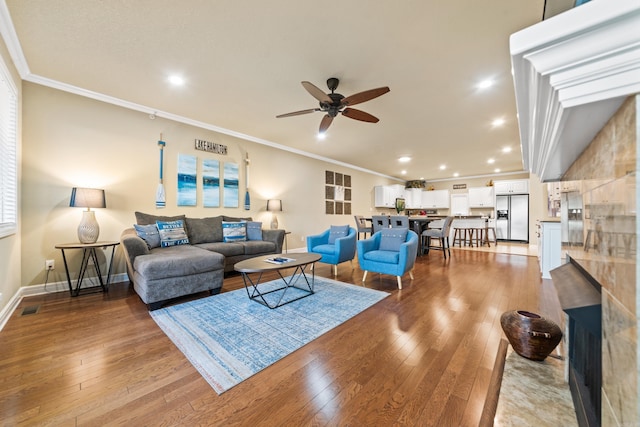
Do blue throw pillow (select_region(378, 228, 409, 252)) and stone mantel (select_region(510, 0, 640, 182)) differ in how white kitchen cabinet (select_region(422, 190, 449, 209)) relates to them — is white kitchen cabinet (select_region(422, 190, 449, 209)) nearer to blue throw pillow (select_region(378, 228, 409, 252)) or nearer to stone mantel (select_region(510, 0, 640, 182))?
blue throw pillow (select_region(378, 228, 409, 252))

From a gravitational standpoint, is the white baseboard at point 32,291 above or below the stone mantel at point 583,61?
below

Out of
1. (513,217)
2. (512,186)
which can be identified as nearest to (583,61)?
(512,186)

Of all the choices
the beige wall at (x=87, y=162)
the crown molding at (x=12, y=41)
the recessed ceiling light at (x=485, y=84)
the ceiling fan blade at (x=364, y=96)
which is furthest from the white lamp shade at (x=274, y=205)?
the recessed ceiling light at (x=485, y=84)

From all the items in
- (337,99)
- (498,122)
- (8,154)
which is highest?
(498,122)

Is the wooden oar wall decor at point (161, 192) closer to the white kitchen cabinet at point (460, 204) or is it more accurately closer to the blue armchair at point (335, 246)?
the blue armchair at point (335, 246)

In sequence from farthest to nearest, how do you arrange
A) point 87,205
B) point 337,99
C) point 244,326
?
point 87,205 → point 337,99 → point 244,326

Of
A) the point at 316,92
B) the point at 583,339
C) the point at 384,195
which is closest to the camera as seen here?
the point at 583,339

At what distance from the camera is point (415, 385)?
4.72 feet

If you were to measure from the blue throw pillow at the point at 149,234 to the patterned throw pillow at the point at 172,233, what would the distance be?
5 centimetres

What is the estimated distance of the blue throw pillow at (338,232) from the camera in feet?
14.3

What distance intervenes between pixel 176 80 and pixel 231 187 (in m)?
2.16

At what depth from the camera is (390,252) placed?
346 cm

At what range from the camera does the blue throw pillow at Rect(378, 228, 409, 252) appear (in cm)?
354

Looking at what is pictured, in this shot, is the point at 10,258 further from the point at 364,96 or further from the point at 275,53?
the point at 364,96
